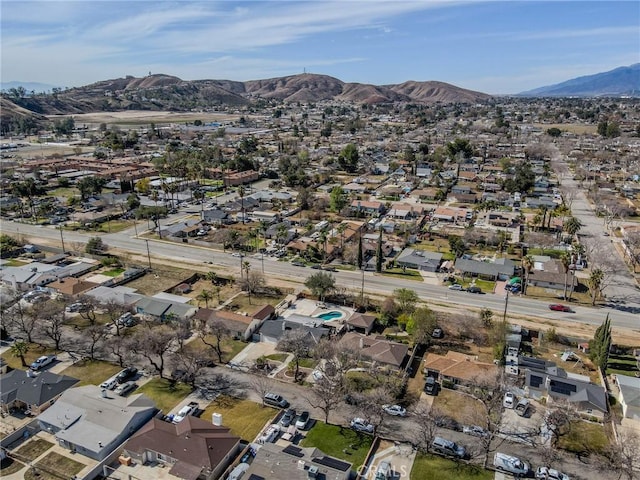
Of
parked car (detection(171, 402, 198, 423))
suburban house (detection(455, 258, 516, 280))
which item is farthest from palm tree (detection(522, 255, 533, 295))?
parked car (detection(171, 402, 198, 423))

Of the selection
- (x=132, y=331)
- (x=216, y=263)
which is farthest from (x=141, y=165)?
(x=132, y=331)

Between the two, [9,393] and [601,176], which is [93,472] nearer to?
[9,393]

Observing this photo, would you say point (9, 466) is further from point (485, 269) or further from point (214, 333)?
point (485, 269)

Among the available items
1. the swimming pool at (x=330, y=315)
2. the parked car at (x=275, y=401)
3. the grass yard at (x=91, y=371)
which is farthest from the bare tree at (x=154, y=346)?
the swimming pool at (x=330, y=315)

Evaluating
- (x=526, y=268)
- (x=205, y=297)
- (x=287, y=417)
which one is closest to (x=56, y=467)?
(x=287, y=417)

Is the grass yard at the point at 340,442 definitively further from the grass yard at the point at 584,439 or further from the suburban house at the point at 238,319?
the suburban house at the point at 238,319
